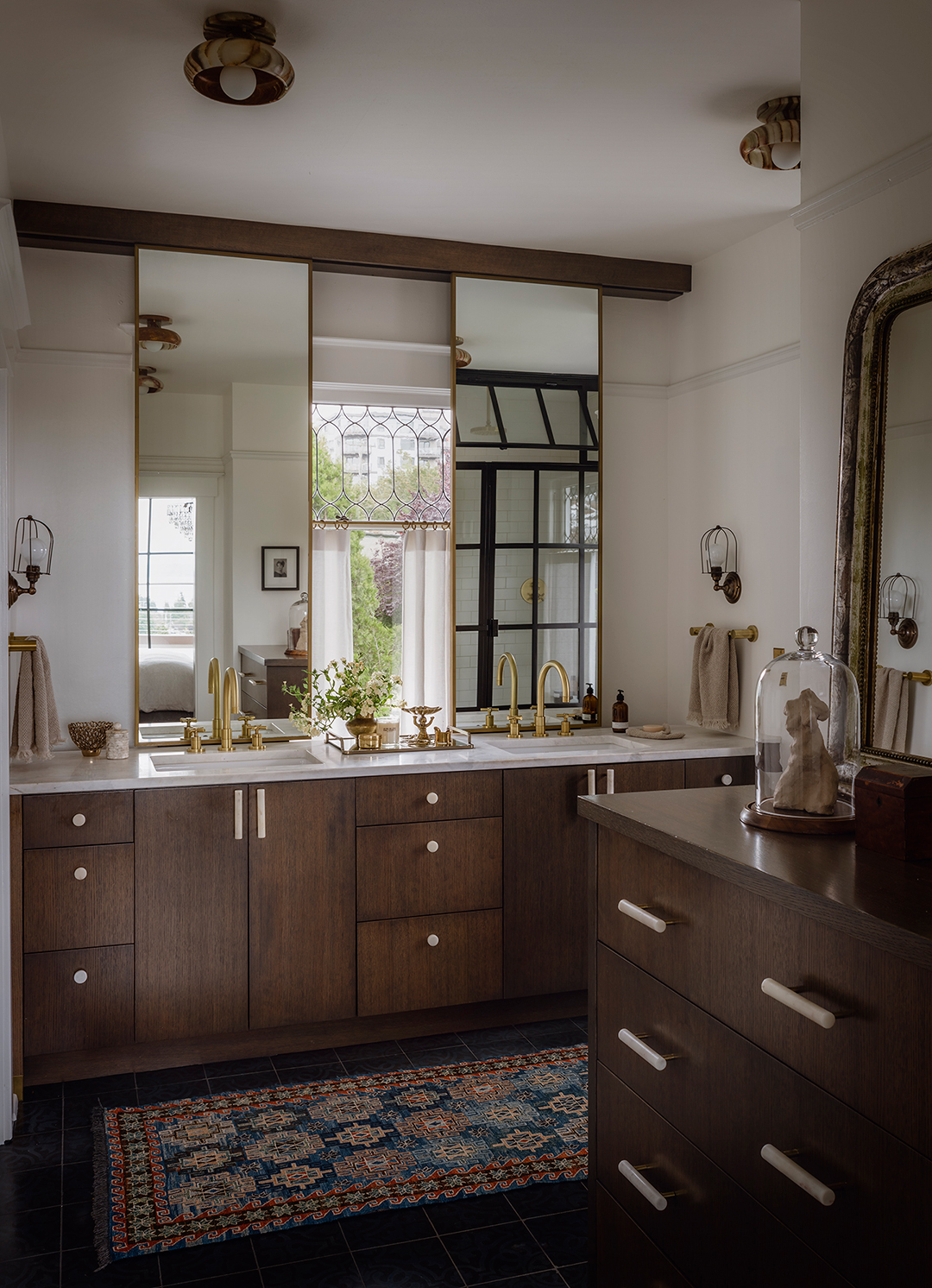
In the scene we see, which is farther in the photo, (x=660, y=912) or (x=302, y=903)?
(x=302, y=903)

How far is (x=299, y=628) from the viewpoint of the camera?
358cm

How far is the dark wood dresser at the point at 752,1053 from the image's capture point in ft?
3.79

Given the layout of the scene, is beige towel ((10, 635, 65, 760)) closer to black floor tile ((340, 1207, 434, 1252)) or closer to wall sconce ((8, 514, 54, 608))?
wall sconce ((8, 514, 54, 608))

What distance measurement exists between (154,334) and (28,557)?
0.85 meters

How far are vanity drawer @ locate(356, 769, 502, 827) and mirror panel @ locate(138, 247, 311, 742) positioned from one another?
56 cm

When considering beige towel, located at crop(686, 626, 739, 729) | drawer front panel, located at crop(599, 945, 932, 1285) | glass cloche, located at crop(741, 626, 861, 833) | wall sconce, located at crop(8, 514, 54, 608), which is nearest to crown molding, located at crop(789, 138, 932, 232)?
glass cloche, located at crop(741, 626, 861, 833)

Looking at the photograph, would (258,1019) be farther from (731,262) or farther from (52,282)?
(731,262)

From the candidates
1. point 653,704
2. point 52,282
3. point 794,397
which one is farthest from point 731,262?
point 52,282

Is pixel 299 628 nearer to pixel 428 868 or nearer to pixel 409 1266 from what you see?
pixel 428 868

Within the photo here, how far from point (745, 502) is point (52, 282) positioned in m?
2.47

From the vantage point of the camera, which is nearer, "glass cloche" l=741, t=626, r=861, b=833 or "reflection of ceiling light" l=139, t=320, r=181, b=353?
"glass cloche" l=741, t=626, r=861, b=833

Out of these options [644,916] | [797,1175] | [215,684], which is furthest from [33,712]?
[797,1175]

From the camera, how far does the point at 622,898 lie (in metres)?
1.78

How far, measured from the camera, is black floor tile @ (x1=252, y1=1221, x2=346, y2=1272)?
2150 mm
